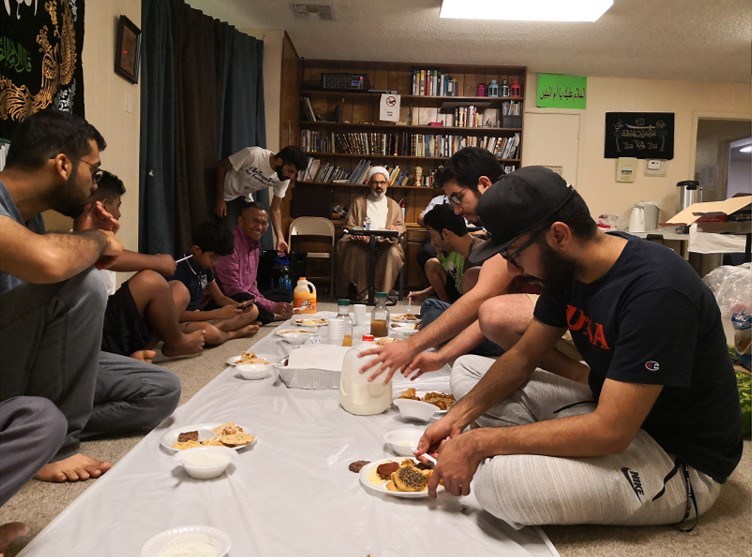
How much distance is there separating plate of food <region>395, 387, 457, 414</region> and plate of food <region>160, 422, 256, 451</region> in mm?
551

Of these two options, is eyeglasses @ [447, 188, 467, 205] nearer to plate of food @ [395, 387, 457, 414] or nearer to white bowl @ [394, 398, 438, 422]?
plate of food @ [395, 387, 457, 414]

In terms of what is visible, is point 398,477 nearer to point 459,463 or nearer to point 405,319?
point 459,463

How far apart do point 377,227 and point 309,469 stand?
183 inches

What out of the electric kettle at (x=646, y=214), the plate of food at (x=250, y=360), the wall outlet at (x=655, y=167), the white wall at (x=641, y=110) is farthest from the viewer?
the wall outlet at (x=655, y=167)

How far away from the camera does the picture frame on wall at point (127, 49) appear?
299cm

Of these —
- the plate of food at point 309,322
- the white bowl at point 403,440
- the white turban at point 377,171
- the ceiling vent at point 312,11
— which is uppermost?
the ceiling vent at point 312,11

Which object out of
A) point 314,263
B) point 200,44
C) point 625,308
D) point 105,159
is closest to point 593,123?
point 314,263

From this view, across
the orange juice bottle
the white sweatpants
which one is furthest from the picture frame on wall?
the white sweatpants

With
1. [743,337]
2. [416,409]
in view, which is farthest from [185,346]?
[743,337]

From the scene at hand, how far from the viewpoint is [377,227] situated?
598 cm

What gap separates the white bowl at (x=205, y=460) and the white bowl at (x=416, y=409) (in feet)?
1.83

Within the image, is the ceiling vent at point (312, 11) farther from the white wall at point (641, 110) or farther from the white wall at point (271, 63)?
the white wall at point (641, 110)

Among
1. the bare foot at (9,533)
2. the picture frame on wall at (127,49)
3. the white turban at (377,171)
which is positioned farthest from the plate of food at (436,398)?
the white turban at (377,171)

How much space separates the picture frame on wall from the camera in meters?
2.99
